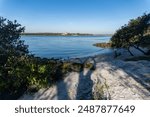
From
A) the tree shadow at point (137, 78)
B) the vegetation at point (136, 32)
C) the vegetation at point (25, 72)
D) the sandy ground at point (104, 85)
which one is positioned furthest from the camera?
the vegetation at point (136, 32)

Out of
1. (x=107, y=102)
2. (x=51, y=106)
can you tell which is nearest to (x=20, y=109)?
(x=51, y=106)

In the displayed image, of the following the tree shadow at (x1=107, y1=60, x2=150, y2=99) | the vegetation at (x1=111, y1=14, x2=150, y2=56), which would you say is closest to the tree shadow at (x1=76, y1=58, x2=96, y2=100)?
the tree shadow at (x1=107, y1=60, x2=150, y2=99)

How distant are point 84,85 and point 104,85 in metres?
1.57

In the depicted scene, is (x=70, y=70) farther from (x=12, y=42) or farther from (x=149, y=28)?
(x=149, y=28)

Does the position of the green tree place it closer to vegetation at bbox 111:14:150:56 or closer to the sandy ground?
the sandy ground

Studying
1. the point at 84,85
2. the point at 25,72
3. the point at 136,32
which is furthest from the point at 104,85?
the point at 136,32

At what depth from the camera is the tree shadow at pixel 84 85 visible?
13.3 meters

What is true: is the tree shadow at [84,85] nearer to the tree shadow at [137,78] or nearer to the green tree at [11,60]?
the tree shadow at [137,78]

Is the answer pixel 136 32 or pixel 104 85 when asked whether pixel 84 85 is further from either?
pixel 136 32

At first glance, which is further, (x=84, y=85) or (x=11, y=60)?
(x=11, y=60)

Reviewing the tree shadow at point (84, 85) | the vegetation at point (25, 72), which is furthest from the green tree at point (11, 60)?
the tree shadow at point (84, 85)

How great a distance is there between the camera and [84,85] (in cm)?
1507

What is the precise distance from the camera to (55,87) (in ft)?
51.6

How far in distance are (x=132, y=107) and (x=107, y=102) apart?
74 centimetres
